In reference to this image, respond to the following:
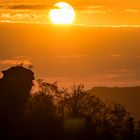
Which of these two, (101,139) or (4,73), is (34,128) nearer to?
(4,73)

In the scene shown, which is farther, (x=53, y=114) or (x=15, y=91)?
(x=53, y=114)

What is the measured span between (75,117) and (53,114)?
820cm

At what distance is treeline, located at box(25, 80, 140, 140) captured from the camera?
92062 millimetres

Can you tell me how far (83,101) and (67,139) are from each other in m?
32.4

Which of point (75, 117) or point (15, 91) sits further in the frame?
point (75, 117)

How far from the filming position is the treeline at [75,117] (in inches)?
3625

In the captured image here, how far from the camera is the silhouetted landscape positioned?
86625mm

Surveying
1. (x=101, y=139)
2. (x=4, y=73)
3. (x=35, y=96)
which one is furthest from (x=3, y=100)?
(x=35, y=96)

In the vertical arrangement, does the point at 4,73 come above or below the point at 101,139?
above

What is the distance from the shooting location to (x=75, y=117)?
115 meters

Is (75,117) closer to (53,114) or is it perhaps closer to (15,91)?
(53,114)

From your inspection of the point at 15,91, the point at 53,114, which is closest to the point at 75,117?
the point at 53,114

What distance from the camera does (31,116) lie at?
323ft

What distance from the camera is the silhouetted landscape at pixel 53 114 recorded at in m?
86.6
